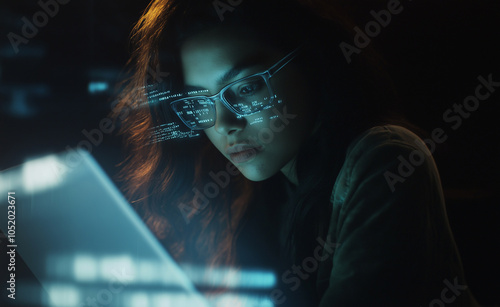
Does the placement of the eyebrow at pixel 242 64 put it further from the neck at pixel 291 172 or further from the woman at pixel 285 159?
the neck at pixel 291 172

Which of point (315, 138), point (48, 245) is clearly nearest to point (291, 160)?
point (315, 138)

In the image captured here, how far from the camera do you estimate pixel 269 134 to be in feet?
3.73

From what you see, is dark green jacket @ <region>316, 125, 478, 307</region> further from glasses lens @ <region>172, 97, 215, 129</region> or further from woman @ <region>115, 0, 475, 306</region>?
glasses lens @ <region>172, 97, 215, 129</region>

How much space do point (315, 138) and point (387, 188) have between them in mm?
260

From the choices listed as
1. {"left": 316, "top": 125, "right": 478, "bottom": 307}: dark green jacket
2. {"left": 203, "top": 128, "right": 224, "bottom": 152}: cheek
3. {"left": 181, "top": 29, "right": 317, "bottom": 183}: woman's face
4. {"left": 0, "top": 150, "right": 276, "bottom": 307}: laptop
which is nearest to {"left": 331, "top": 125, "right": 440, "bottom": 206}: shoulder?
{"left": 316, "top": 125, "right": 478, "bottom": 307}: dark green jacket

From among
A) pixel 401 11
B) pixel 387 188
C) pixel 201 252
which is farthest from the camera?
pixel 201 252

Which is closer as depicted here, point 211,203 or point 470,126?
point 470,126

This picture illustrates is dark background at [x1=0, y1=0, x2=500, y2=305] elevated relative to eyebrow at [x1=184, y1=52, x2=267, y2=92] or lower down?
lower down

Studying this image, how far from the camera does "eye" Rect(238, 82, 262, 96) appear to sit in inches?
42.9

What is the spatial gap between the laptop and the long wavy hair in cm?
8

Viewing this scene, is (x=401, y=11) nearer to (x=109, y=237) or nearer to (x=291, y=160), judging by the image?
(x=291, y=160)

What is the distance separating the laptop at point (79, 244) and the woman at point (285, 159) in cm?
9

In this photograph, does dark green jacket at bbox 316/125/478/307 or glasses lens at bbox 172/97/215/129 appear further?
glasses lens at bbox 172/97/215/129

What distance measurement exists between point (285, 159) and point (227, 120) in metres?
0.21
